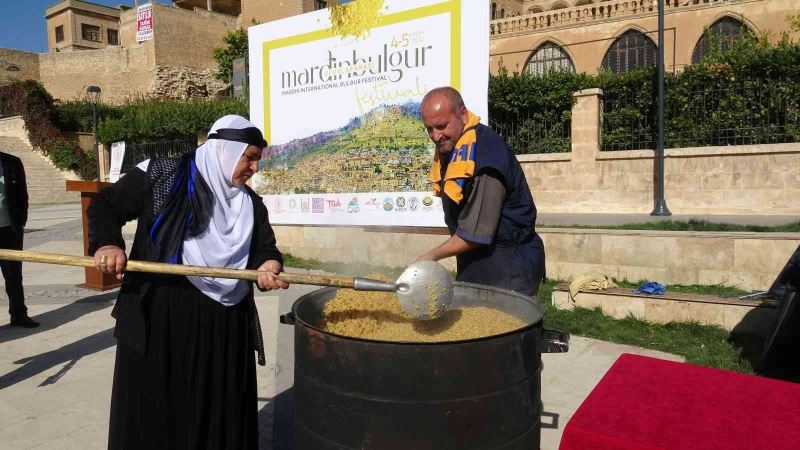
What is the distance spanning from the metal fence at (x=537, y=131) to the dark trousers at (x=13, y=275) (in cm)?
981

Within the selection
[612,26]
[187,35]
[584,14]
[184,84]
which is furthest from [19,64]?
[612,26]

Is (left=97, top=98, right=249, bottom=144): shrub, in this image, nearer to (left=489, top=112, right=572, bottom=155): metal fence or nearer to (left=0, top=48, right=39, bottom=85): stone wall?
(left=489, top=112, right=572, bottom=155): metal fence

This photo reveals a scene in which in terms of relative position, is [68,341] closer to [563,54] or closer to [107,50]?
[563,54]

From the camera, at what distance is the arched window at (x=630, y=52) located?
24.3 meters

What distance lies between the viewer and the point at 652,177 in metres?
11.2

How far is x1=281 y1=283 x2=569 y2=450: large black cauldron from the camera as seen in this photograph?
1.62 meters

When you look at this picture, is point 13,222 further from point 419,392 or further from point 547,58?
point 547,58

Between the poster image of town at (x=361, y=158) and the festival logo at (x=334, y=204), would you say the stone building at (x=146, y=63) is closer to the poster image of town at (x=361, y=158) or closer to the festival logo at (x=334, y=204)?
the poster image of town at (x=361, y=158)

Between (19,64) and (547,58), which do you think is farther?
(19,64)

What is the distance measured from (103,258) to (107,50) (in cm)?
4805

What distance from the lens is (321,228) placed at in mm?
7973

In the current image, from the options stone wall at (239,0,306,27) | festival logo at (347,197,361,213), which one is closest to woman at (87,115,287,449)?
festival logo at (347,197,361,213)

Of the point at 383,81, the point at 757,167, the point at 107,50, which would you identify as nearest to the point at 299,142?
the point at 383,81

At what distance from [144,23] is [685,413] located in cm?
4782
